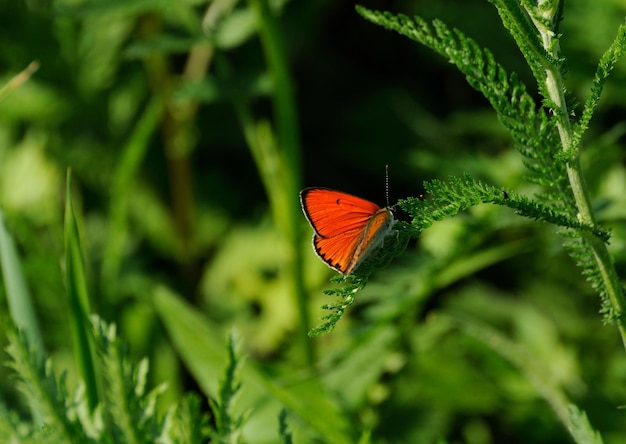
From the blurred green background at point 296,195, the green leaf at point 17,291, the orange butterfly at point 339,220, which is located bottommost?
the blurred green background at point 296,195

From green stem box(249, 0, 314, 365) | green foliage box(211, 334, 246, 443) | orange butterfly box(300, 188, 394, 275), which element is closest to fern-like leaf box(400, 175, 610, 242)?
Result: orange butterfly box(300, 188, 394, 275)

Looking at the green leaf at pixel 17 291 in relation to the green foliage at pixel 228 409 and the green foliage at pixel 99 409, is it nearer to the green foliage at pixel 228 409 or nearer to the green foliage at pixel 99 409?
the green foliage at pixel 99 409

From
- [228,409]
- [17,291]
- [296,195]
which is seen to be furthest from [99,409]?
[296,195]

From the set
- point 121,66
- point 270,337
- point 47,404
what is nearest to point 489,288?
point 270,337

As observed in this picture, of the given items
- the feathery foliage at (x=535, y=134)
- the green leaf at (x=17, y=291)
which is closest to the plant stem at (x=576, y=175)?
the feathery foliage at (x=535, y=134)

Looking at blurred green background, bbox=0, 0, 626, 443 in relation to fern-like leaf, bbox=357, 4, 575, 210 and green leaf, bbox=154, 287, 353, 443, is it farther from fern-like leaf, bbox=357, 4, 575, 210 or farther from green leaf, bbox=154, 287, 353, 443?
fern-like leaf, bbox=357, 4, 575, 210

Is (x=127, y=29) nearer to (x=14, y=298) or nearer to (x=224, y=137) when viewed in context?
(x=224, y=137)
